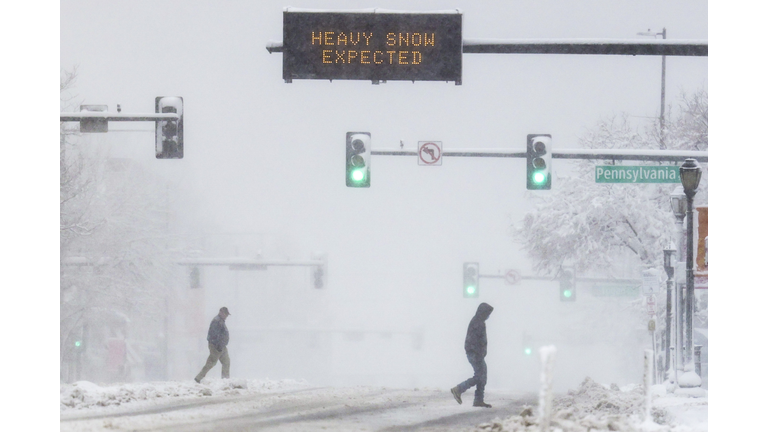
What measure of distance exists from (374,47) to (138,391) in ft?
35.5

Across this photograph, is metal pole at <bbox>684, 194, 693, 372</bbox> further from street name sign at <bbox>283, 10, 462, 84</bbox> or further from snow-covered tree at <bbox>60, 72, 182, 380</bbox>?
snow-covered tree at <bbox>60, 72, 182, 380</bbox>

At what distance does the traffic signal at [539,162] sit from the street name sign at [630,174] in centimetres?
130

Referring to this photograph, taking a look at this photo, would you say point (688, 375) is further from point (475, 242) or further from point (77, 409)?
point (475, 242)

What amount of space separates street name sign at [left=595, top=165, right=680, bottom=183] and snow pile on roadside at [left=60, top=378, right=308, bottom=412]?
8.61 meters

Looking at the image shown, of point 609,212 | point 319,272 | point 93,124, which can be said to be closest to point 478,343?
point 93,124

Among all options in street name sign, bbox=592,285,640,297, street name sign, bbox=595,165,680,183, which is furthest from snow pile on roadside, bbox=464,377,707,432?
street name sign, bbox=592,285,640,297

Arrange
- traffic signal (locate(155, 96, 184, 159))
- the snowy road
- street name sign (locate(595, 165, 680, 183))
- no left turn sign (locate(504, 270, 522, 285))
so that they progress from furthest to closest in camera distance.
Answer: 1. no left turn sign (locate(504, 270, 522, 285))
2. street name sign (locate(595, 165, 680, 183))
3. traffic signal (locate(155, 96, 184, 159))
4. the snowy road

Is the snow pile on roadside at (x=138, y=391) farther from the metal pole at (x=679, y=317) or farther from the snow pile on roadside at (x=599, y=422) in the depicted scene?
the metal pole at (x=679, y=317)

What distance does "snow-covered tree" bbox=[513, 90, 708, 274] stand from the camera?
36.5m

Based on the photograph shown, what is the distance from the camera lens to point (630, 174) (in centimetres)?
1969

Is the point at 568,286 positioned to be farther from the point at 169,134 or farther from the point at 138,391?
the point at 169,134

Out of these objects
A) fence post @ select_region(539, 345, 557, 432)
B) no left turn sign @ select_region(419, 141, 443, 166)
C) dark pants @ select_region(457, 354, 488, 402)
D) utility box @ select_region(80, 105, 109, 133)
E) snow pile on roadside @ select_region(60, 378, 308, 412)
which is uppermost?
utility box @ select_region(80, 105, 109, 133)

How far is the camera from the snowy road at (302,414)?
1448 centimetres
